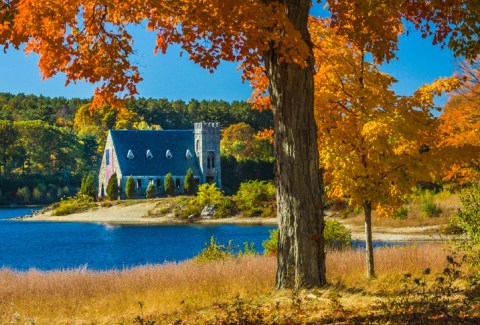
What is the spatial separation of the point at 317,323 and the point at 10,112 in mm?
90223

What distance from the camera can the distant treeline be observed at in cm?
7369

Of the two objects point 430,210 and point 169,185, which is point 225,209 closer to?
point 169,185

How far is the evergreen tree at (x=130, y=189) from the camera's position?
62031mm

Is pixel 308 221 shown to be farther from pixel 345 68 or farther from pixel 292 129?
pixel 345 68

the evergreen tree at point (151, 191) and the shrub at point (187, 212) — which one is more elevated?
the evergreen tree at point (151, 191)

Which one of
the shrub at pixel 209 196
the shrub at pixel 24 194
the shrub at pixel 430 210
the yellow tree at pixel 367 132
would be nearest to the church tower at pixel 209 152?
the shrub at pixel 209 196

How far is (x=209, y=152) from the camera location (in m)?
67.6

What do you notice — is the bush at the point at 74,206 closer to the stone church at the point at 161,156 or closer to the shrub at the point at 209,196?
the stone church at the point at 161,156

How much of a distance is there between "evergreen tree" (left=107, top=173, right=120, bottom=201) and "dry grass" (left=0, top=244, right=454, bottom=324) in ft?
162

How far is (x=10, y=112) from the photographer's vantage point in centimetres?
9138

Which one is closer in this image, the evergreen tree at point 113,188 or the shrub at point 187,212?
the shrub at point 187,212

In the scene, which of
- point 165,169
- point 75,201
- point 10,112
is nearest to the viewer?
point 75,201

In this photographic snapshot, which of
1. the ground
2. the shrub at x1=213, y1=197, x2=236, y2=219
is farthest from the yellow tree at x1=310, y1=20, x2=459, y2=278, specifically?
the shrub at x1=213, y1=197, x2=236, y2=219

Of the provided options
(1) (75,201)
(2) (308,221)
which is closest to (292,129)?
(2) (308,221)
